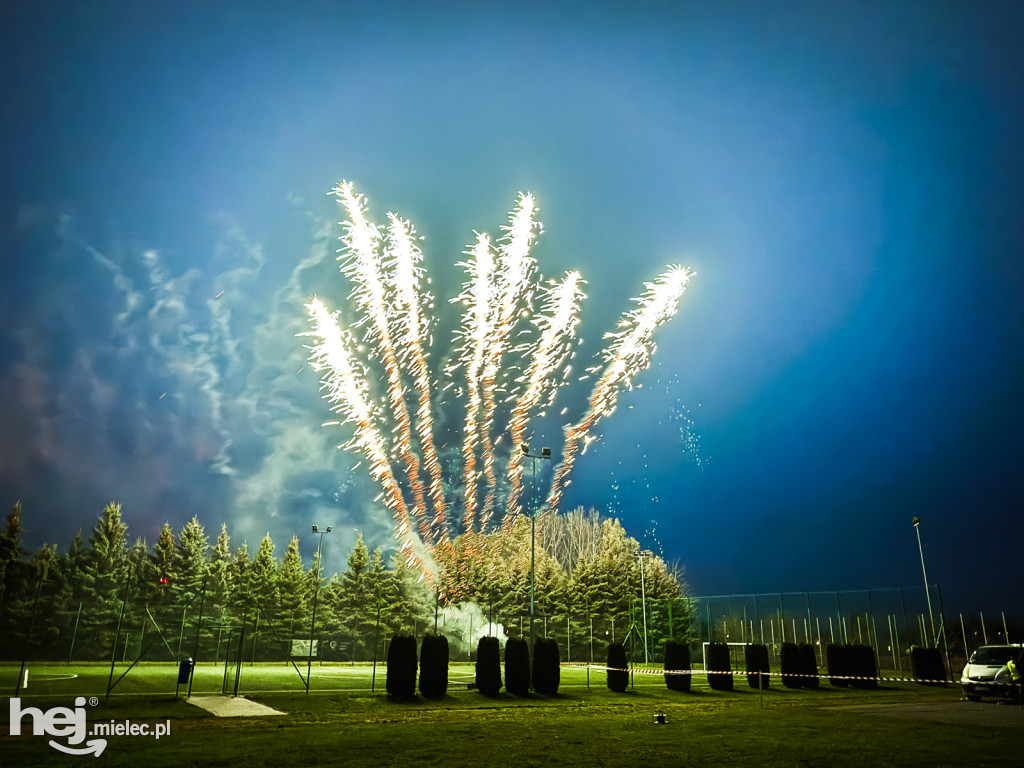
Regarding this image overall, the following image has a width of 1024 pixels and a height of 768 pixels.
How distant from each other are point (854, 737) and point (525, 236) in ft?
63.5

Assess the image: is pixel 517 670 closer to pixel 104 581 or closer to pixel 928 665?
pixel 928 665

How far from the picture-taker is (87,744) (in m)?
10.6

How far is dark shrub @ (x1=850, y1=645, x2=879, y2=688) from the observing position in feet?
83.6

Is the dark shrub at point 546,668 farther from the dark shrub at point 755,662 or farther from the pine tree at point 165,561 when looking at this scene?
the pine tree at point 165,561

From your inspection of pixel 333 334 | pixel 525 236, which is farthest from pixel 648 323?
pixel 333 334

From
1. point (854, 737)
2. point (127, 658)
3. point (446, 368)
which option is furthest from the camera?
point (127, 658)

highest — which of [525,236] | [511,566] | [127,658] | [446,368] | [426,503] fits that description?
[525,236]

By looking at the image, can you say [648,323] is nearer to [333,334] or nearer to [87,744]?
[333,334]

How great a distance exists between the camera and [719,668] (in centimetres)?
2378

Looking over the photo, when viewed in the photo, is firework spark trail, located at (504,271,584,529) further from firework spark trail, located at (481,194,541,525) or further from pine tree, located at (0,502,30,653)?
pine tree, located at (0,502,30,653)

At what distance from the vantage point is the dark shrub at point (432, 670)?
19078mm

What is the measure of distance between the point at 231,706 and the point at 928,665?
2670cm

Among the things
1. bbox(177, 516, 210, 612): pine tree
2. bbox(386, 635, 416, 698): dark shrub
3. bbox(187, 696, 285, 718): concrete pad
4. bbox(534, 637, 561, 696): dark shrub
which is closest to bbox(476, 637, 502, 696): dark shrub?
bbox(534, 637, 561, 696): dark shrub

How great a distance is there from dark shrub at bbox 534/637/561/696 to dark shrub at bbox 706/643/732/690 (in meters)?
6.38
